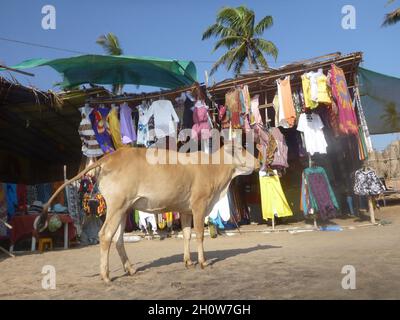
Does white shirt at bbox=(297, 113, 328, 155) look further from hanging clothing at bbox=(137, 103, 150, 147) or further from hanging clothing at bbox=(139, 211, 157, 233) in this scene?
hanging clothing at bbox=(139, 211, 157, 233)

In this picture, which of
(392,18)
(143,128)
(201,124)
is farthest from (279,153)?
(392,18)

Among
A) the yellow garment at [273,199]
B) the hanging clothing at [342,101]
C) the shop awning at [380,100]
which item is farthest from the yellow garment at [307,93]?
the shop awning at [380,100]

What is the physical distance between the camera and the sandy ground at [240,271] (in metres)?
4.35

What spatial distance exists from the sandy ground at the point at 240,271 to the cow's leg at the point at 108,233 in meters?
0.24

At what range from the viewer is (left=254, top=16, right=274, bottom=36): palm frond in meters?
25.8

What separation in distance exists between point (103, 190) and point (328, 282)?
3332 millimetres

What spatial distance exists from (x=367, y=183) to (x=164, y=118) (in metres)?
A: 5.82

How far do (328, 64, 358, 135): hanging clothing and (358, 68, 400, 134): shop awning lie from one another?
2.00m

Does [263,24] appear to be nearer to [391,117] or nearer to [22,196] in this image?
[391,117]

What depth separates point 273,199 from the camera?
10805 mm

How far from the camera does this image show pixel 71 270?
22.4ft

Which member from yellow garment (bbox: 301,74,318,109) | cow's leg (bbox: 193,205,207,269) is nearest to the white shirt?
yellow garment (bbox: 301,74,318,109)
